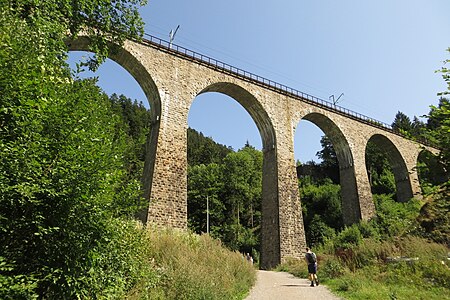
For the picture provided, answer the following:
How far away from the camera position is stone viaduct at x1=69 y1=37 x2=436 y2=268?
12.7m

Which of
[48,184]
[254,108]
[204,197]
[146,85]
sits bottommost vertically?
[48,184]

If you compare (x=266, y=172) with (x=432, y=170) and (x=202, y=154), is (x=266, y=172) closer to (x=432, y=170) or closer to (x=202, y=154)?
(x=432, y=170)

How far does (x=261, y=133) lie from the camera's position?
1820cm

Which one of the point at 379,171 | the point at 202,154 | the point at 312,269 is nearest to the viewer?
the point at 312,269

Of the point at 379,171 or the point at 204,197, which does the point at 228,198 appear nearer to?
the point at 204,197

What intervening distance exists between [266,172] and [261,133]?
2.25 meters

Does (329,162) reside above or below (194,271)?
above

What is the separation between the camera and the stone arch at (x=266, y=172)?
15602 millimetres

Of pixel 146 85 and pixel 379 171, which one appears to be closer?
pixel 146 85

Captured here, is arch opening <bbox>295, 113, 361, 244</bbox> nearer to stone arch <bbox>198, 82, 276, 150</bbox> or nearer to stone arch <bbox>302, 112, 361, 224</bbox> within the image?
stone arch <bbox>302, 112, 361, 224</bbox>

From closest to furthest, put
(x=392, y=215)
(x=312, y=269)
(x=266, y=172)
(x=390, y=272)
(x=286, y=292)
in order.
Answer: (x=286, y=292) < (x=390, y=272) < (x=312, y=269) < (x=266, y=172) < (x=392, y=215)

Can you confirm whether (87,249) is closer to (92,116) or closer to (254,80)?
(92,116)

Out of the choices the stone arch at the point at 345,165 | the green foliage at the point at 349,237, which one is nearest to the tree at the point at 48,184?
the green foliage at the point at 349,237

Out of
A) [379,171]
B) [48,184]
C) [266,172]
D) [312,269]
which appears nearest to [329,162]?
[379,171]
